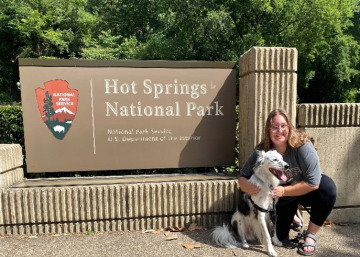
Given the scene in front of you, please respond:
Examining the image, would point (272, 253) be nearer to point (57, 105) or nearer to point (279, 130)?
point (279, 130)

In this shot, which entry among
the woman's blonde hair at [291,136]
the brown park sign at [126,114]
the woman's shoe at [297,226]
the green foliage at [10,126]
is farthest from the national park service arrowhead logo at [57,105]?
the woman's shoe at [297,226]

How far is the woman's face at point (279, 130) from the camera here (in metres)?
2.88

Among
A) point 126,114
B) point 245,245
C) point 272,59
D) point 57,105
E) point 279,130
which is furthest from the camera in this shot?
point 126,114

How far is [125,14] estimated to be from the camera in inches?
1027

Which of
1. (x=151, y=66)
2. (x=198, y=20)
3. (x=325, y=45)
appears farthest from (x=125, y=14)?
(x=151, y=66)

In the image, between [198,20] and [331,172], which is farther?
[198,20]

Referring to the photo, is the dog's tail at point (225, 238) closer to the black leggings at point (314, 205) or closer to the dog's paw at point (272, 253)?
the dog's paw at point (272, 253)

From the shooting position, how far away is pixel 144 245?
307 centimetres

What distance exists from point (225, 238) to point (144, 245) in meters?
→ 0.86

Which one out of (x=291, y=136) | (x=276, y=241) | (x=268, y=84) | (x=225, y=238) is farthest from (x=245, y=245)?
(x=268, y=84)

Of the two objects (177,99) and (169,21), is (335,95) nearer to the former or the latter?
(169,21)

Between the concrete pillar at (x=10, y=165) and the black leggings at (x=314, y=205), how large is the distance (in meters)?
3.02

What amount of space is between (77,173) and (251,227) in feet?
7.80

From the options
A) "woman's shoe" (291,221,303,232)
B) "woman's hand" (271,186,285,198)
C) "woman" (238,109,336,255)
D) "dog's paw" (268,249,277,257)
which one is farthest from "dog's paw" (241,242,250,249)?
"woman's shoe" (291,221,303,232)
